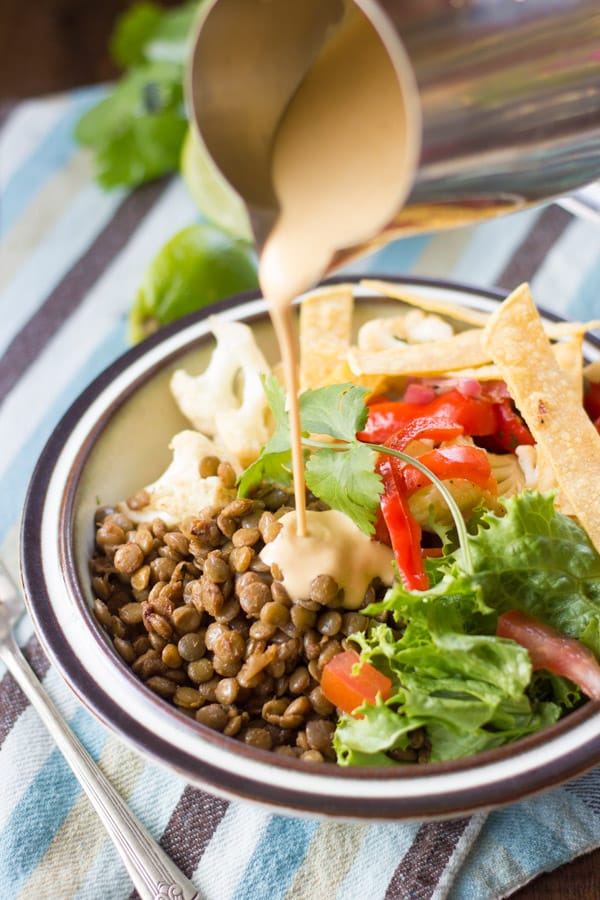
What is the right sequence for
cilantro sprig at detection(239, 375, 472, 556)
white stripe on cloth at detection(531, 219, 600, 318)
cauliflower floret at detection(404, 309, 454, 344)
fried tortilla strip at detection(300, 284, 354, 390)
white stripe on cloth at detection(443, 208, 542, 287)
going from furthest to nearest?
white stripe on cloth at detection(443, 208, 542, 287), white stripe on cloth at detection(531, 219, 600, 318), cauliflower floret at detection(404, 309, 454, 344), fried tortilla strip at detection(300, 284, 354, 390), cilantro sprig at detection(239, 375, 472, 556)

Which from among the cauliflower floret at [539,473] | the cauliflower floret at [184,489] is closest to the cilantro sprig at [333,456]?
the cauliflower floret at [184,489]

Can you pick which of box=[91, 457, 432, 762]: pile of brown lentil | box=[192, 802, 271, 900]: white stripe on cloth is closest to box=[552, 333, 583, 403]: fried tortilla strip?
box=[91, 457, 432, 762]: pile of brown lentil

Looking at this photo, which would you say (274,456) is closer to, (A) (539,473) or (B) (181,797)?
(A) (539,473)

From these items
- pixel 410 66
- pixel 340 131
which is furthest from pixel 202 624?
pixel 410 66

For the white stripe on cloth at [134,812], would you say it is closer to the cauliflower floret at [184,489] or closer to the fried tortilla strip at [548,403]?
the cauliflower floret at [184,489]

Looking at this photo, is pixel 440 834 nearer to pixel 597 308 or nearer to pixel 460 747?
pixel 460 747

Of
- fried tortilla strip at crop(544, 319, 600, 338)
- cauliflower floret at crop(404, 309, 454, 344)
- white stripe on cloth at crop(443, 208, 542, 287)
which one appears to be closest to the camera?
fried tortilla strip at crop(544, 319, 600, 338)

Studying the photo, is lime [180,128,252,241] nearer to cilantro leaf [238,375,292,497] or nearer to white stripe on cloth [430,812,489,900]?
cilantro leaf [238,375,292,497]

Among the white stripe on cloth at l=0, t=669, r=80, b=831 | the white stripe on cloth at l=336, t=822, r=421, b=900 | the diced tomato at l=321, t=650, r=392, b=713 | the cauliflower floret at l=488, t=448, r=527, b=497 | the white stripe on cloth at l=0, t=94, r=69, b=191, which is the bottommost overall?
the white stripe on cloth at l=336, t=822, r=421, b=900
